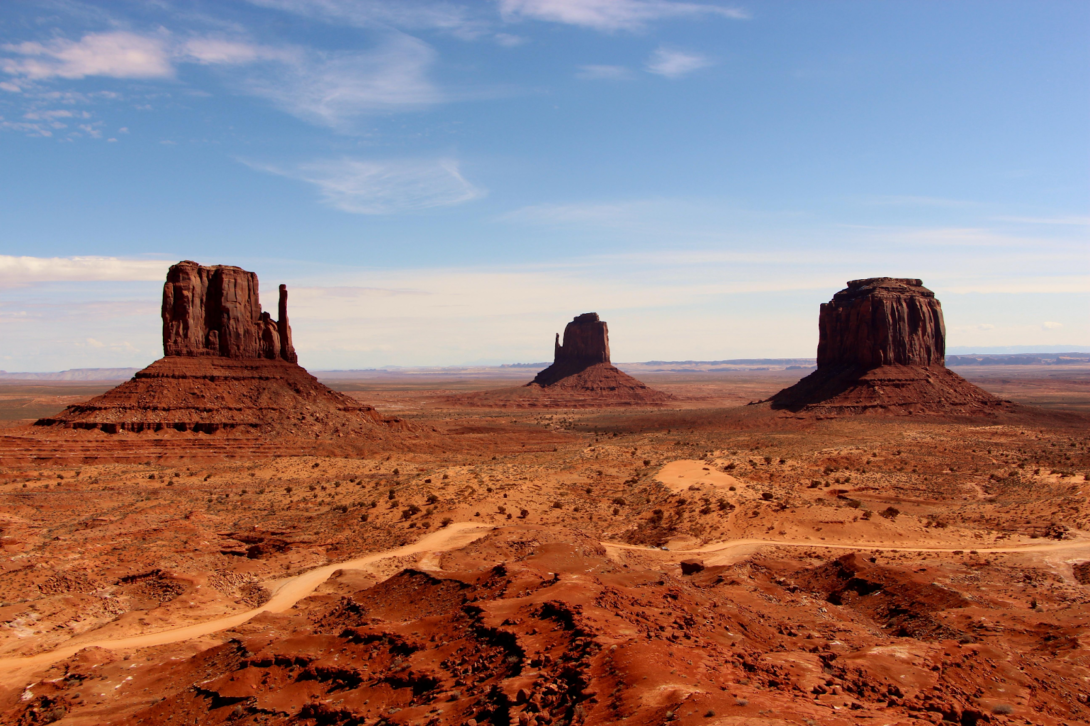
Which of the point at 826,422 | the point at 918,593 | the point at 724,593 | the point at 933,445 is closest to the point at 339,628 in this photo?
the point at 724,593

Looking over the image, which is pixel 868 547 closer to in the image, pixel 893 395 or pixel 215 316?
pixel 215 316

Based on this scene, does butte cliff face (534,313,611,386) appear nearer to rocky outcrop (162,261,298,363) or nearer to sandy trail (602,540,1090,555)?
rocky outcrop (162,261,298,363)

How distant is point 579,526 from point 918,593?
1496 cm

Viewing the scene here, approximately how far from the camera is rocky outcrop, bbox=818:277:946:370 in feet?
284

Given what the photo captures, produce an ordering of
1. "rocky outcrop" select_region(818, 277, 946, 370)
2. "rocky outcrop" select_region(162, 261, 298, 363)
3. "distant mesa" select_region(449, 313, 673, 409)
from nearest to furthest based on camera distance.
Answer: "rocky outcrop" select_region(162, 261, 298, 363) < "rocky outcrop" select_region(818, 277, 946, 370) < "distant mesa" select_region(449, 313, 673, 409)

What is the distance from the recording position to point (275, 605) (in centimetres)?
2236

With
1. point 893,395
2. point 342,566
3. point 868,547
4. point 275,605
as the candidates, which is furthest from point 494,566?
point 893,395

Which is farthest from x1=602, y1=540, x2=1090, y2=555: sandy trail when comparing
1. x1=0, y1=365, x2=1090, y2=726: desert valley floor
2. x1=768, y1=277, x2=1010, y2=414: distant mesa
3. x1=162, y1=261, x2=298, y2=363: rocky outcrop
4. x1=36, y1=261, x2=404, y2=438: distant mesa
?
x1=768, y1=277, x2=1010, y2=414: distant mesa

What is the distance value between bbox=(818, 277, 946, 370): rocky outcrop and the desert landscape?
2199 cm

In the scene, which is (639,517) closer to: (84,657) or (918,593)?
(918,593)

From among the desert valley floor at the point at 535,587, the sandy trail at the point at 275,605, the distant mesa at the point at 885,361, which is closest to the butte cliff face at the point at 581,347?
the distant mesa at the point at 885,361

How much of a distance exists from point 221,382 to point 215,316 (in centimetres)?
682

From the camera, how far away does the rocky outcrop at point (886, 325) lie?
86625 mm

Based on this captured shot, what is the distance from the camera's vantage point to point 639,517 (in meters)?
33.8
